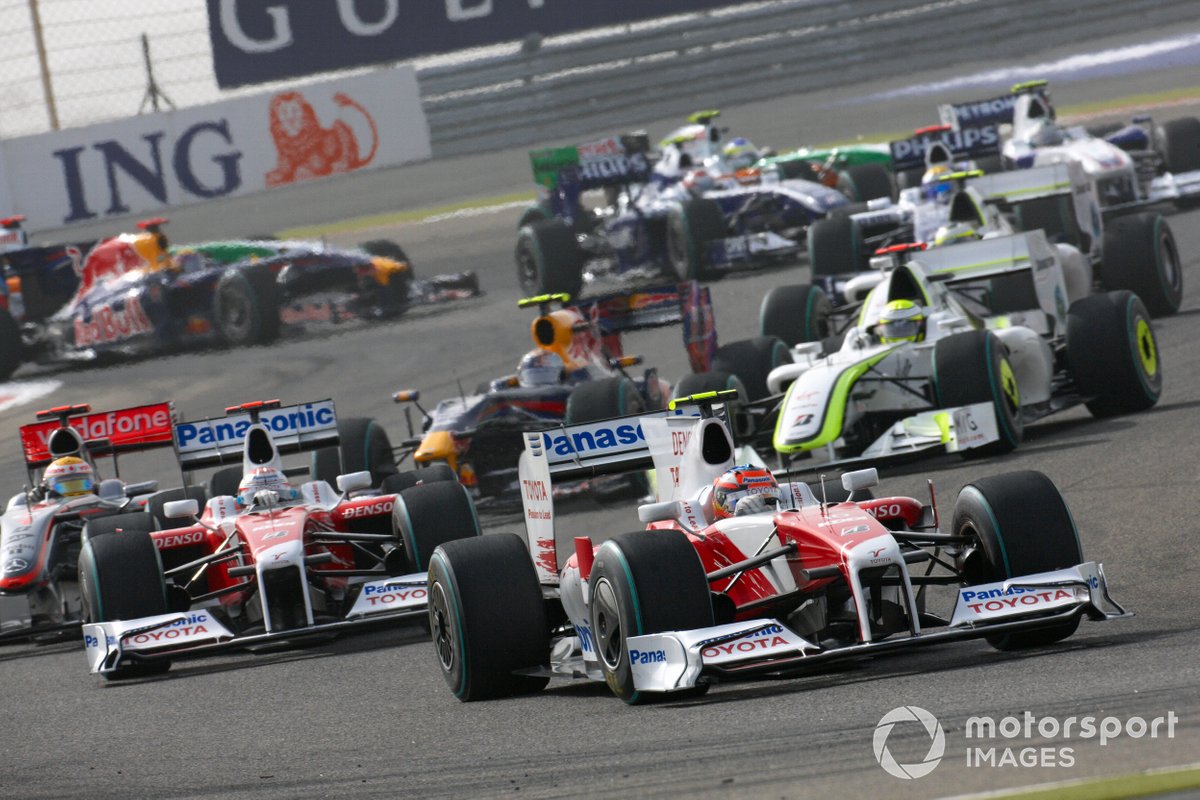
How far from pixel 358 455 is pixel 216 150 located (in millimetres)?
17677

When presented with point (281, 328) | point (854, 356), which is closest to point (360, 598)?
point (854, 356)

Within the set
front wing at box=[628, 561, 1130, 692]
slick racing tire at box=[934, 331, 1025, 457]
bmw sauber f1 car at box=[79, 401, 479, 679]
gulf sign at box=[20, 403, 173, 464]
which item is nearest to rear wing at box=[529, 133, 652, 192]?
slick racing tire at box=[934, 331, 1025, 457]

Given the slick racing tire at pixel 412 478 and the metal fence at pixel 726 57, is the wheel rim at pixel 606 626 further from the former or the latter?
the metal fence at pixel 726 57

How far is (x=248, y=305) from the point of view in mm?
27531

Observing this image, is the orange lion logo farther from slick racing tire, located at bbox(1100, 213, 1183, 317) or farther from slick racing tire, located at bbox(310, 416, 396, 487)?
slick racing tire, located at bbox(1100, 213, 1183, 317)

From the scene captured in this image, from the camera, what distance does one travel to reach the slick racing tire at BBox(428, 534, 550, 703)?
9828 millimetres

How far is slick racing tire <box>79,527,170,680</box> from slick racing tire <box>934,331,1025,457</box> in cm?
651

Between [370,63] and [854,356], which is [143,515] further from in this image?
[370,63]

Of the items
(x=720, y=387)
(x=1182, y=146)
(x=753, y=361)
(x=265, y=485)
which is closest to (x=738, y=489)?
(x=265, y=485)

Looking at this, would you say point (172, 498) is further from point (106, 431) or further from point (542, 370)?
point (542, 370)

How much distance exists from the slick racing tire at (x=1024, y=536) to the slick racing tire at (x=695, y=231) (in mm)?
19075

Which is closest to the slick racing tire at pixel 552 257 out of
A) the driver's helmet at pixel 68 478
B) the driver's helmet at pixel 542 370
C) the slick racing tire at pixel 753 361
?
the driver's helmet at pixel 542 370

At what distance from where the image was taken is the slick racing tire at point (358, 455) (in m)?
18.8

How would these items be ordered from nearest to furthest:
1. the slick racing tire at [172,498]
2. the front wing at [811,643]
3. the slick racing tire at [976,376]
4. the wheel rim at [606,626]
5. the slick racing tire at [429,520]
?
the front wing at [811,643], the wheel rim at [606,626], the slick racing tire at [429,520], the slick racing tire at [976,376], the slick racing tire at [172,498]
